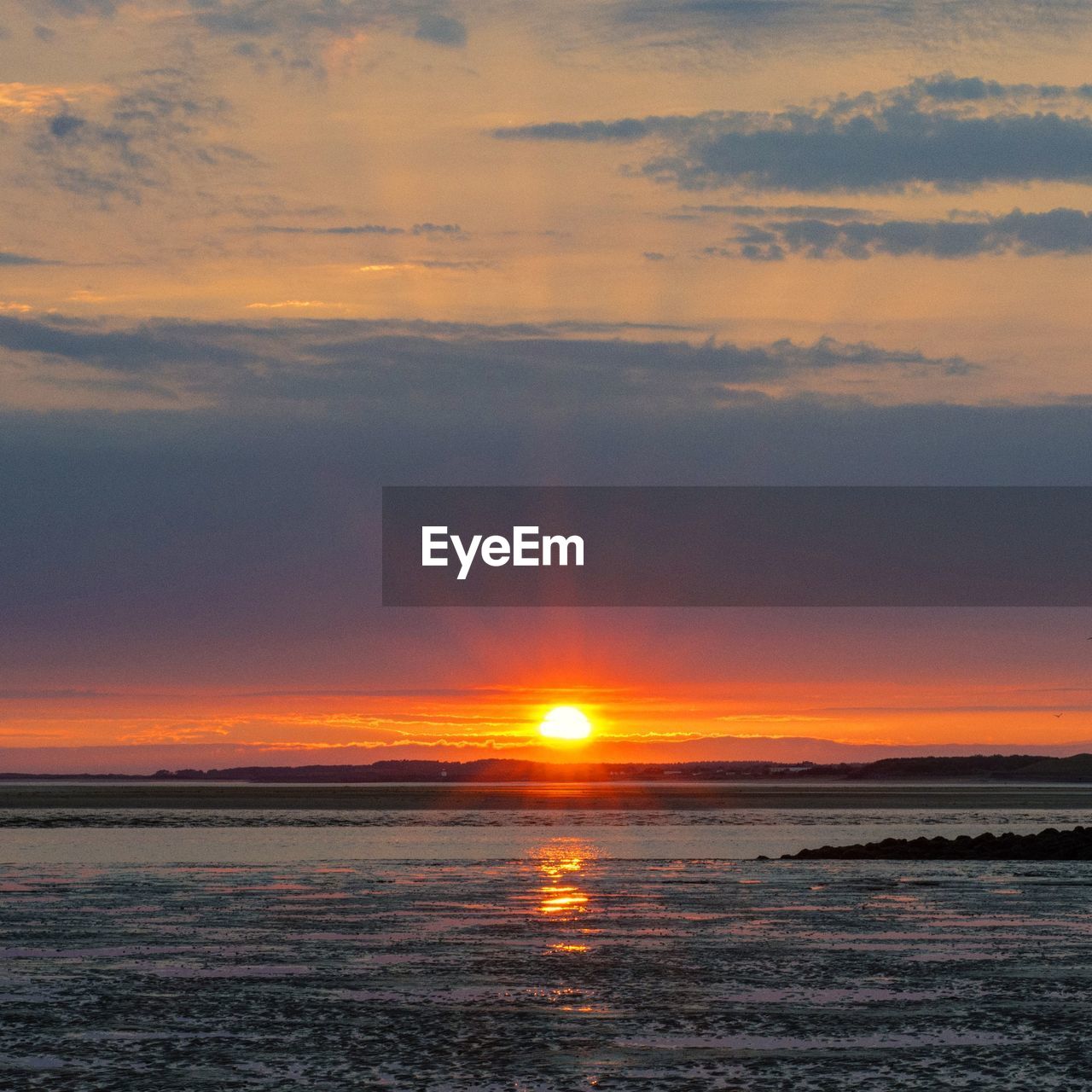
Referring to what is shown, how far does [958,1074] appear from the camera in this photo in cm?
1725

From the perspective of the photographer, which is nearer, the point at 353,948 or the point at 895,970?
the point at 895,970

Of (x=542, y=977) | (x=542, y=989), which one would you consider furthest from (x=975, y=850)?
(x=542, y=989)

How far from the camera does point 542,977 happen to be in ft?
81.4

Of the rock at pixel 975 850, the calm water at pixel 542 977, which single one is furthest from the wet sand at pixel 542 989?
the rock at pixel 975 850

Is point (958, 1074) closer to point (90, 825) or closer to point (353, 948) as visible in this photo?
point (353, 948)

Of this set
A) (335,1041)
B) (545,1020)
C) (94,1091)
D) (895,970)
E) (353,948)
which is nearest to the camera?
(94,1091)

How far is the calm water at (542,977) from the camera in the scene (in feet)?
57.8

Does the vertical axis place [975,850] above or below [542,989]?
below

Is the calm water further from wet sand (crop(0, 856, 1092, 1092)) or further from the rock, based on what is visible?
the rock

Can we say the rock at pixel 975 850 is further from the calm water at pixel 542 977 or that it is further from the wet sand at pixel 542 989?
the wet sand at pixel 542 989

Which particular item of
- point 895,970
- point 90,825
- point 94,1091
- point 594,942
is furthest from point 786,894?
point 90,825

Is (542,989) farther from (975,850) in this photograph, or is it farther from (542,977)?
(975,850)

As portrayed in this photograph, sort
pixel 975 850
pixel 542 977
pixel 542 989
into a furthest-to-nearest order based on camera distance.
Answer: pixel 975 850 < pixel 542 977 < pixel 542 989

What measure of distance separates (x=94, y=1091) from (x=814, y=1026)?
28.8 ft
